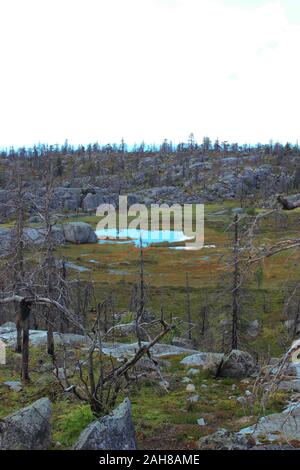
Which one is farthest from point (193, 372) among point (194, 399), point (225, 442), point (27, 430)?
point (27, 430)

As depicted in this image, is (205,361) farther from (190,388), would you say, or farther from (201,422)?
(201,422)

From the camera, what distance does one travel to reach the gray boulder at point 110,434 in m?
8.05

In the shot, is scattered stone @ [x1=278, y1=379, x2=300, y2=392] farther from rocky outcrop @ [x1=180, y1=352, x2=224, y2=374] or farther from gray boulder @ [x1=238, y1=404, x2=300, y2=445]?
gray boulder @ [x1=238, y1=404, x2=300, y2=445]

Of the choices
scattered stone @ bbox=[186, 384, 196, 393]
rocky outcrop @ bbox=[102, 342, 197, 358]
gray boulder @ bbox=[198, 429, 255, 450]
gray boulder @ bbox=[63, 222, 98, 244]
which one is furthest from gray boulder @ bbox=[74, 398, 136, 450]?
gray boulder @ bbox=[63, 222, 98, 244]

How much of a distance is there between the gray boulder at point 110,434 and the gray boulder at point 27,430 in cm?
119

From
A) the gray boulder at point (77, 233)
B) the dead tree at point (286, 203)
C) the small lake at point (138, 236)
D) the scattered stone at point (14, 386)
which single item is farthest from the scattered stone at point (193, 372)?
the gray boulder at point (77, 233)

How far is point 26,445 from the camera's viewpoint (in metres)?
8.73

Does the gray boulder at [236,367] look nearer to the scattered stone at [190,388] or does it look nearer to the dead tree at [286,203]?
the scattered stone at [190,388]

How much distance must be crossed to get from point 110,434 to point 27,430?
1.86 m

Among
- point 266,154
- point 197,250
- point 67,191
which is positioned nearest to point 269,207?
point 197,250

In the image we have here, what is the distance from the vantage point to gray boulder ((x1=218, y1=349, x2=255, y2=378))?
17484 millimetres

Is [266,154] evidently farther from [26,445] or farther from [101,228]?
[26,445]

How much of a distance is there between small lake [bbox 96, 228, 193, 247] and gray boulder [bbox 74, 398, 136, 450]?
3185 inches
